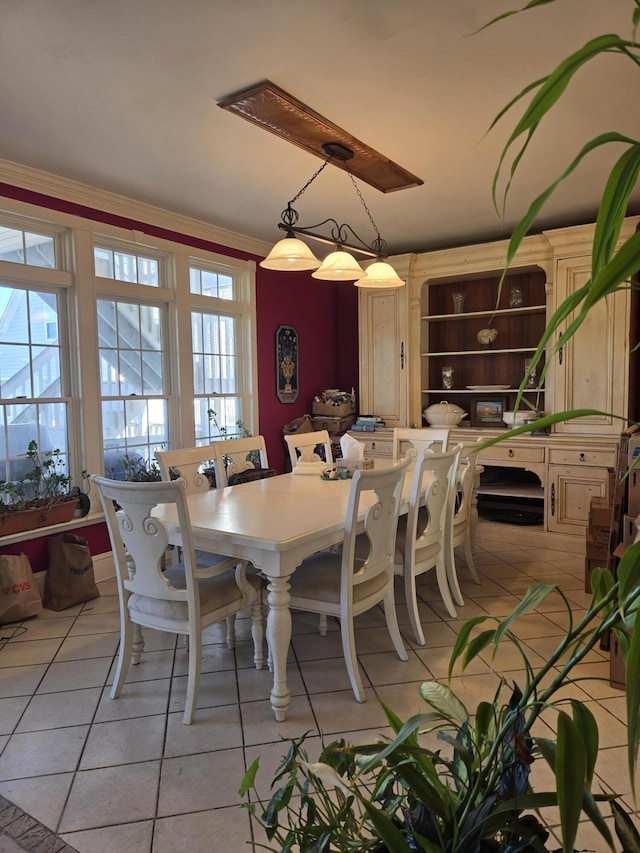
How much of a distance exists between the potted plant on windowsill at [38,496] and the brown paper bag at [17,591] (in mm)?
181

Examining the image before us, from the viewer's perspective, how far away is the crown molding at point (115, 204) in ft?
10.9

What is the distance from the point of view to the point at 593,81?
243cm

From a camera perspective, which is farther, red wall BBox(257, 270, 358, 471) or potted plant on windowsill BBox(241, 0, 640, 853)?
red wall BBox(257, 270, 358, 471)

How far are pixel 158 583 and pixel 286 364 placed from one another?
3.47 meters

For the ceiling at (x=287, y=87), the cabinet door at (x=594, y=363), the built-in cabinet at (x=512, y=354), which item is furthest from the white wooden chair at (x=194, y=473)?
the cabinet door at (x=594, y=363)

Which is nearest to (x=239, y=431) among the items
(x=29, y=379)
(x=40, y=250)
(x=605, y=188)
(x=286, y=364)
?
(x=286, y=364)

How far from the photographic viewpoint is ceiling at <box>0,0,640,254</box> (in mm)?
1983

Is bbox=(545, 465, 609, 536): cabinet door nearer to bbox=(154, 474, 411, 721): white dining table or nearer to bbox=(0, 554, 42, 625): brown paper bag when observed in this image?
bbox=(154, 474, 411, 721): white dining table

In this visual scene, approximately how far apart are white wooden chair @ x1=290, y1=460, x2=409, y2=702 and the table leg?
0.80ft

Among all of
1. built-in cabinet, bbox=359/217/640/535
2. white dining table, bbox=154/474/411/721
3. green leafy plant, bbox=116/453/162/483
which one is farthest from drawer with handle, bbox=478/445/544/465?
green leafy plant, bbox=116/453/162/483

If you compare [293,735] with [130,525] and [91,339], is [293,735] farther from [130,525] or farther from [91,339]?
[91,339]

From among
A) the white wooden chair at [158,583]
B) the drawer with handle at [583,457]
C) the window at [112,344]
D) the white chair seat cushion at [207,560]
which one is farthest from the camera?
the drawer with handle at [583,457]

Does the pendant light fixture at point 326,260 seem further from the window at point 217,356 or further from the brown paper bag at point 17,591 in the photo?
the brown paper bag at point 17,591

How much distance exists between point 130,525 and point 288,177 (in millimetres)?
2325
